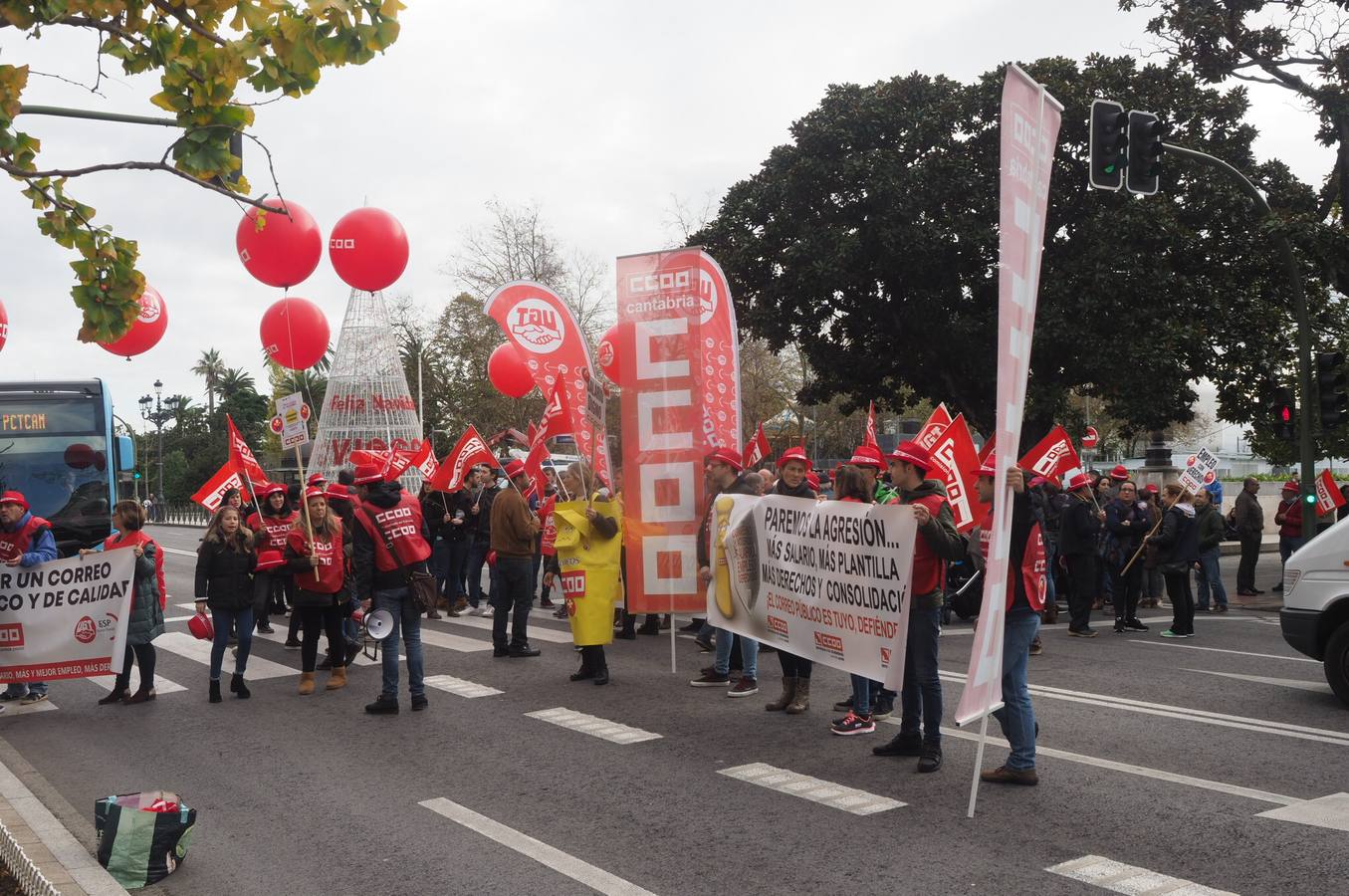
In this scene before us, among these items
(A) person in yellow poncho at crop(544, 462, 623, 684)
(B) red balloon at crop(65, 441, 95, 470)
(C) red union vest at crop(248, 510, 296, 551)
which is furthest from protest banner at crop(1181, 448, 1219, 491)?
(B) red balloon at crop(65, 441, 95, 470)

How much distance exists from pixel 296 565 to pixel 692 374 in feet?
12.4

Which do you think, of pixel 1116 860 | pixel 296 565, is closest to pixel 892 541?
pixel 1116 860

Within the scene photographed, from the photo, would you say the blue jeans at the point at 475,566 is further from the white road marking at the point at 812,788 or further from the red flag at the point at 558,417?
the white road marking at the point at 812,788

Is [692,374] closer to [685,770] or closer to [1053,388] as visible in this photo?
[685,770]

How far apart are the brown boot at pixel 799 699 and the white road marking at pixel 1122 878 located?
3.43 metres

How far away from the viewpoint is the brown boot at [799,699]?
855 cm

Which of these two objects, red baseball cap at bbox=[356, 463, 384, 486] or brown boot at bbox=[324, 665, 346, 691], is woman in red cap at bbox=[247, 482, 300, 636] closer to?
brown boot at bbox=[324, 665, 346, 691]

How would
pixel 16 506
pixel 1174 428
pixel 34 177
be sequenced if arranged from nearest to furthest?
1. pixel 34 177
2. pixel 16 506
3. pixel 1174 428

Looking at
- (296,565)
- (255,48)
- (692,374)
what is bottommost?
(296,565)

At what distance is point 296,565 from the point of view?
962 cm

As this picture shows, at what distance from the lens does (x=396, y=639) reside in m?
8.81

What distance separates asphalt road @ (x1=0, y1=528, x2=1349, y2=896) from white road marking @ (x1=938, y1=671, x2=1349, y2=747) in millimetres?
35

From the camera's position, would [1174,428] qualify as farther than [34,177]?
Yes

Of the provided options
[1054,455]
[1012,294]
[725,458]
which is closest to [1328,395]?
[1054,455]
